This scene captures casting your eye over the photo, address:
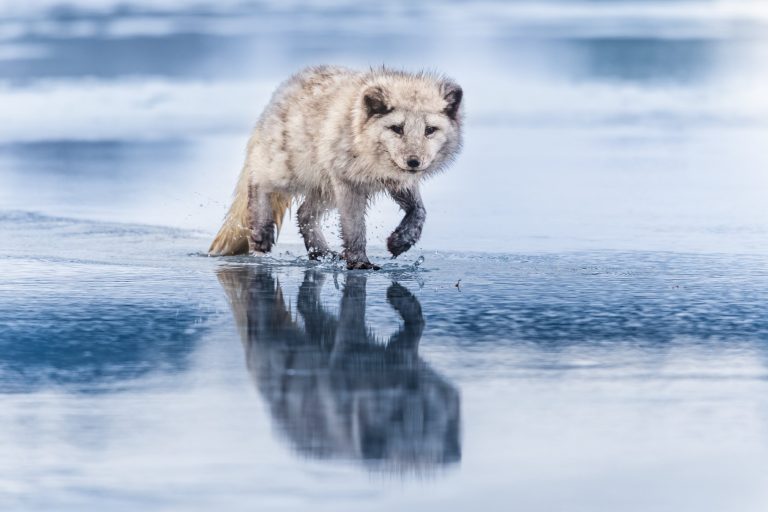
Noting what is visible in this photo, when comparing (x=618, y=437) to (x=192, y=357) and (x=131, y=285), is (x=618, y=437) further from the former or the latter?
(x=131, y=285)

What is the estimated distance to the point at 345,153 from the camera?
402 inches

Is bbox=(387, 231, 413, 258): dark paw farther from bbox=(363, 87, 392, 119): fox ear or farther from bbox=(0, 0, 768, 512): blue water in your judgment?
bbox=(363, 87, 392, 119): fox ear

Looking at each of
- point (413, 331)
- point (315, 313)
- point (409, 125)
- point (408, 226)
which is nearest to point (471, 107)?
point (408, 226)

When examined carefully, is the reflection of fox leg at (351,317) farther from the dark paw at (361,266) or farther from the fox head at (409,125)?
the fox head at (409,125)

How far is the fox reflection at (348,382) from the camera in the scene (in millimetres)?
5805

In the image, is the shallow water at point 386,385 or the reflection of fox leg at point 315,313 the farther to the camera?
the reflection of fox leg at point 315,313

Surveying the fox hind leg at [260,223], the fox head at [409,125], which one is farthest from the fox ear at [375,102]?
the fox hind leg at [260,223]

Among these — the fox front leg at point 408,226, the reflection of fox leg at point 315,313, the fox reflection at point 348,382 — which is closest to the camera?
the fox reflection at point 348,382

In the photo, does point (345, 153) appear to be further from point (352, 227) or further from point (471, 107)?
point (471, 107)

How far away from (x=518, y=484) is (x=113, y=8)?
32.2 metres

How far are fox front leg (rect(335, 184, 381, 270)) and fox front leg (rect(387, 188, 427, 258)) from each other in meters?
0.21

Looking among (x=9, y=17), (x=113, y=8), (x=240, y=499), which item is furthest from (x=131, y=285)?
(x=113, y=8)

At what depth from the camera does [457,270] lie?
33.3 feet

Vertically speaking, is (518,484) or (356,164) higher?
(356,164)
